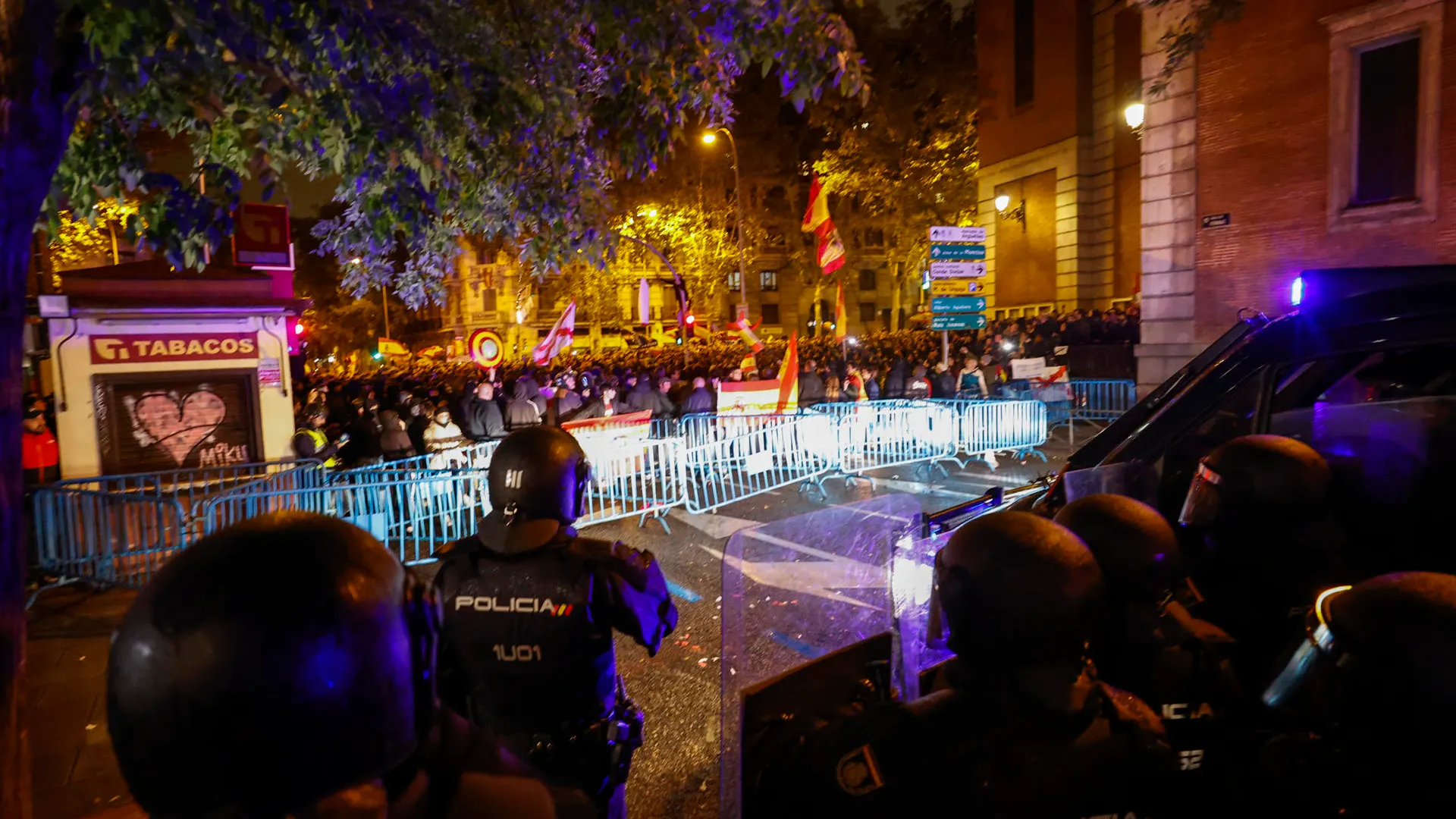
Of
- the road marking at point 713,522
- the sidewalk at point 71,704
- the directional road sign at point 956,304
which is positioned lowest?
the sidewalk at point 71,704

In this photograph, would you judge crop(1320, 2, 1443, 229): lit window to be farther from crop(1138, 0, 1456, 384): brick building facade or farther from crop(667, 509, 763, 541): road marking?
crop(667, 509, 763, 541): road marking

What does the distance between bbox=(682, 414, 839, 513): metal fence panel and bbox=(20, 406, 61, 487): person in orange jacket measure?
23.8 feet

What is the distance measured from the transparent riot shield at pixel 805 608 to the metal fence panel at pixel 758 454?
8037 millimetres

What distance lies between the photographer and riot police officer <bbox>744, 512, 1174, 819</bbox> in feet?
5.49

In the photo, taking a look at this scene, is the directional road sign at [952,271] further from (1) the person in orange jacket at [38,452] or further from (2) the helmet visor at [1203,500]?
(1) the person in orange jacket at [38,452]

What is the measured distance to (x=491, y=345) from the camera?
14.1 metres

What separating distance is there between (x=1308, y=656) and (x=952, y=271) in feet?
33.1

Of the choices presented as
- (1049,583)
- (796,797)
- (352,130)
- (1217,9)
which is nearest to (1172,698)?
(1049,583)

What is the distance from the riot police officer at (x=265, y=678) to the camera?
1.12m

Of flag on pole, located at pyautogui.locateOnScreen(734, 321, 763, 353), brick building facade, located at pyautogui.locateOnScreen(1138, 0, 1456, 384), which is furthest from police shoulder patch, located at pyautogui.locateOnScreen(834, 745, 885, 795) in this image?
flag on pole, located at pyautogui.locateOnScreen(734, 321, 763, 353)

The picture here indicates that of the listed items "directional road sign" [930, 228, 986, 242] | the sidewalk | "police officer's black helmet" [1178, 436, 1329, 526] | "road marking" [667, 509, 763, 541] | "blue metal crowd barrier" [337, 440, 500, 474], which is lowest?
the sidewalk

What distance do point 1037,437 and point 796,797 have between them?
12.6m

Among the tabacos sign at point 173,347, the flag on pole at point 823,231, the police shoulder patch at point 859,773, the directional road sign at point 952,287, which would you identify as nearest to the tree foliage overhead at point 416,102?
the police shoulder patch at point 859,773

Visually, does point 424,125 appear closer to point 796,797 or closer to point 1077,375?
point 796,797
